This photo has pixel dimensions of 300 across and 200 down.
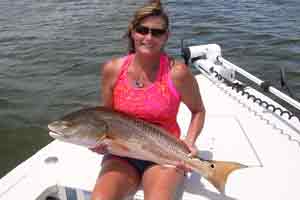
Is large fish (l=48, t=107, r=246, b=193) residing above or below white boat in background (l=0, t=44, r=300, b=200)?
above

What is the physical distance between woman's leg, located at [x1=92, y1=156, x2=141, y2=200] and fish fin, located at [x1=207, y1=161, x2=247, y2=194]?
575 millimetres

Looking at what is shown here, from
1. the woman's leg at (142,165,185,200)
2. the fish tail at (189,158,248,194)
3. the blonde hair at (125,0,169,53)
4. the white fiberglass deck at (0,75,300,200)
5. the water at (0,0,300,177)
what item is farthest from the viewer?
the water at (0,0,300,177)

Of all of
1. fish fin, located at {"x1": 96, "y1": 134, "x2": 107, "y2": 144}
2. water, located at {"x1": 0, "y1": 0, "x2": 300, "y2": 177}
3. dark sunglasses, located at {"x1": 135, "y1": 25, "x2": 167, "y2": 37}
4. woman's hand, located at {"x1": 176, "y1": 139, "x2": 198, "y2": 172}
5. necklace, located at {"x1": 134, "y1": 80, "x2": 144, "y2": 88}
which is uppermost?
dark sunglasses, located at {"x1": 135, "y1": 25, "x2": 167, "y2": 37}

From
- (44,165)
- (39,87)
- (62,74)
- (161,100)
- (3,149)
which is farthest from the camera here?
(62,74)

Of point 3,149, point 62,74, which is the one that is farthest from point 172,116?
point 62,74

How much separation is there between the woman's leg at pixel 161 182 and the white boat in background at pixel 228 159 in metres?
0.16

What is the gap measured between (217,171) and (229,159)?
646mm

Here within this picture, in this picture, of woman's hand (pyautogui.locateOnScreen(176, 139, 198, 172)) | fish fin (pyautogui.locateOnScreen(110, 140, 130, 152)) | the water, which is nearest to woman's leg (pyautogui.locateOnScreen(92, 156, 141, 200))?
fish fin (pyautogui.locateOnScreen(110, 140, 130, 152))

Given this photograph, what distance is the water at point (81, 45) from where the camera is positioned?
761cm

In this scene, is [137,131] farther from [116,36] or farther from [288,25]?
[288,25]

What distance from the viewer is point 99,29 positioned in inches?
493

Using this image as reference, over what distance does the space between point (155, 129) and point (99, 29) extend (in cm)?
973

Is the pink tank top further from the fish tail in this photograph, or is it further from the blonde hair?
the fish tail

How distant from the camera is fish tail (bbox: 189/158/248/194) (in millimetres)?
3133
